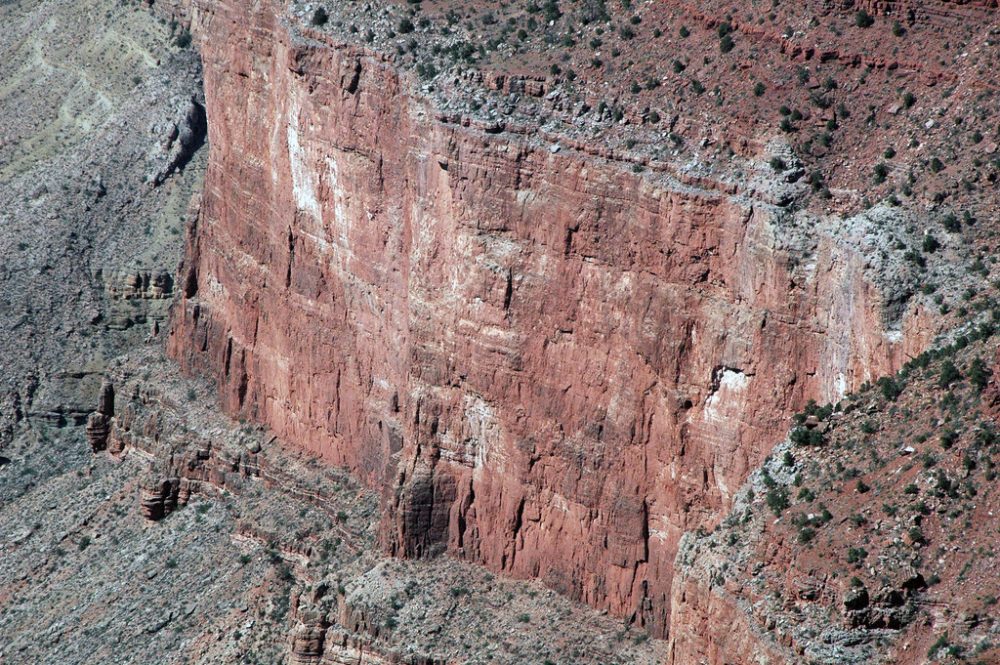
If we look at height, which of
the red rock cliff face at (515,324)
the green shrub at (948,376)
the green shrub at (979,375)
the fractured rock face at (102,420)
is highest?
the green shrub at (979,375)

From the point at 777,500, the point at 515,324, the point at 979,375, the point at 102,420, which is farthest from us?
the point at 102,420

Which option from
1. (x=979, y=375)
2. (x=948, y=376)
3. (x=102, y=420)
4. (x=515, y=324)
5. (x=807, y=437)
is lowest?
(x=102, y=420)

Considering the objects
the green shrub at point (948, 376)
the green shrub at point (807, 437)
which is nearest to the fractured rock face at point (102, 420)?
the green shrub at point (807, 437)

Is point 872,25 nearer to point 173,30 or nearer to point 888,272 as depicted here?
point 888,272

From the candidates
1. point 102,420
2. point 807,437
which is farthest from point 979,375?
point 102,420

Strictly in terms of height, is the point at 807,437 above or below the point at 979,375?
below

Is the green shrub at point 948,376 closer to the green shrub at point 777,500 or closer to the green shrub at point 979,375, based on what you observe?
the green shrub at point 979,375

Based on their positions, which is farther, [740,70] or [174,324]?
[174,324]

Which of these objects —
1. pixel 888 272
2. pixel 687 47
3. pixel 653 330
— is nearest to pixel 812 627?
pixel 888 272

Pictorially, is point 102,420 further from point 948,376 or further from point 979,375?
point 979,375
